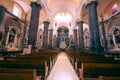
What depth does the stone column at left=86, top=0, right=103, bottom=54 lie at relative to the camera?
27.0 feet

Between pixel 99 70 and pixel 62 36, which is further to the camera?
pixel 62 36

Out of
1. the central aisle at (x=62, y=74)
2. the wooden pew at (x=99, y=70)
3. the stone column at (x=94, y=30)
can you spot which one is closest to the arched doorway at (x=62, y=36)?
the stone column at (x=94, y=30)

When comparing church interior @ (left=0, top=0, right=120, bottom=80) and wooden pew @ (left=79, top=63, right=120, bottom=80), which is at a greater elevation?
church interior @ (left=0, top=0, right=120, bottom=80)

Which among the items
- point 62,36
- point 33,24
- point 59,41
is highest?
point 62,36

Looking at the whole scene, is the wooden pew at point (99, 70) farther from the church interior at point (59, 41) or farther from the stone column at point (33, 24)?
the stone column at point (33, 24)

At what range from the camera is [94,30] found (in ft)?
29.4

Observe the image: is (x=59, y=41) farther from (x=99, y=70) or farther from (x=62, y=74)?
(x=99, y=70)

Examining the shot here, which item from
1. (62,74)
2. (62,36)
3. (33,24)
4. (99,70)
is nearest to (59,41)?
(62,36)

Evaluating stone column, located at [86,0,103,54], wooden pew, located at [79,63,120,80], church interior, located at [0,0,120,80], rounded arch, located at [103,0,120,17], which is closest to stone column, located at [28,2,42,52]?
church interior, located at [0,0,120,80]

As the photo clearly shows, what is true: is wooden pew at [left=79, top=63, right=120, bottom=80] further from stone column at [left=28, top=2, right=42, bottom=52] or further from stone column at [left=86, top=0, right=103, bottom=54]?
stone column at [left=28, top=2, right=42, bottom=52]

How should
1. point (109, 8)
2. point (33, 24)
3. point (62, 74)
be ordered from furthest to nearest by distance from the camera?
1. point (109, 8)
2. point (33, 24)
3. point (62, 74)

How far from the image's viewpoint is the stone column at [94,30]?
324 inches

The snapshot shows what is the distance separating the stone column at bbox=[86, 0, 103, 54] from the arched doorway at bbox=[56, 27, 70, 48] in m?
19.4

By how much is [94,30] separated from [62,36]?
20712 millimetres
